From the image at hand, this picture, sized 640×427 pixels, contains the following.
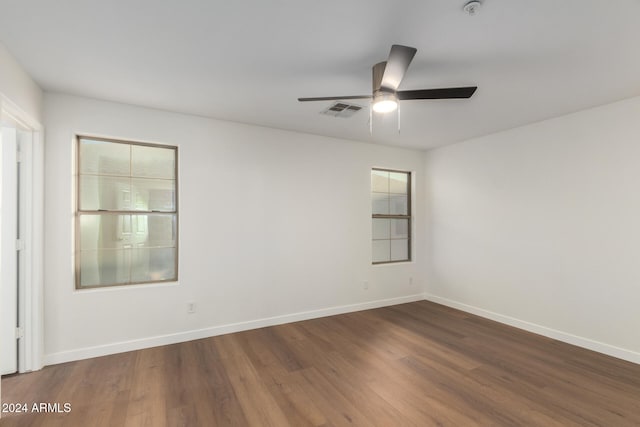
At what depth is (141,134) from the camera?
10.3ft

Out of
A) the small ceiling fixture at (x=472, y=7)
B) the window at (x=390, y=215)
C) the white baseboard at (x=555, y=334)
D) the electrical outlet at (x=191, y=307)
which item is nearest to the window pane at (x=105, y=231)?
the electrical outlet at (x=191, y=307)

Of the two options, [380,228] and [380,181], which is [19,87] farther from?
[380,228]

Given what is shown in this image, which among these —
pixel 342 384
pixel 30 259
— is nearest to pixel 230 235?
pixel 30 259

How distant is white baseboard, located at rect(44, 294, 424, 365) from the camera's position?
2.84 metres

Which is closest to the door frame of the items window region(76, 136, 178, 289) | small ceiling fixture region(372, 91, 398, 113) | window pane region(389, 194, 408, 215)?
Answer: window region(76, 136, 178, 289)

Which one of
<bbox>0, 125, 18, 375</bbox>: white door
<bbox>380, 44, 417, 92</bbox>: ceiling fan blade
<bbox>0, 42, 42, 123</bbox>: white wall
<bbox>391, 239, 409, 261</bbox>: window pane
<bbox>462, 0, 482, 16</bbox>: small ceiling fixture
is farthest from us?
<bbox>391, 239, 409, 261</bbox>: window pane

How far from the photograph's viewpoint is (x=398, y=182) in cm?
511

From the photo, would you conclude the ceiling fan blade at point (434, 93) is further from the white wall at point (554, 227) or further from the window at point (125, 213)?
the window at point (125, 213)

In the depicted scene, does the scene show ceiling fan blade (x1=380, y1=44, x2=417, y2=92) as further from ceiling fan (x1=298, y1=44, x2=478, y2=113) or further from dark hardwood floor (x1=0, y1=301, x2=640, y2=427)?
dark hardwood floor (x1=0, y1=301, x2=640, y2=427)

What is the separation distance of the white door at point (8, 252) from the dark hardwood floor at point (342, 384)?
0.97ft

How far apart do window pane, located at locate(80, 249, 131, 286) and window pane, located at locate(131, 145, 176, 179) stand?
2.91 ft

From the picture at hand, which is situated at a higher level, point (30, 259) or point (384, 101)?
point (384, 101)

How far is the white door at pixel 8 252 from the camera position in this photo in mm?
2535

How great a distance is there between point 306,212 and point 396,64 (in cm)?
251
